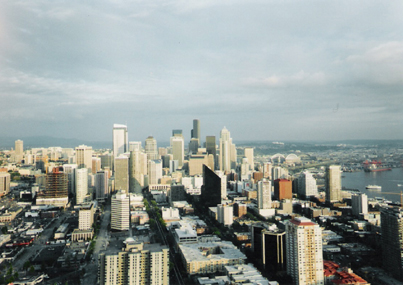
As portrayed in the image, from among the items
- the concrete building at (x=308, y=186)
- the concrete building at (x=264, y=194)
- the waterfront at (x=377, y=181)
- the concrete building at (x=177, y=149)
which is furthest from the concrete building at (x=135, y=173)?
the waterfront at (x=377, y=181)

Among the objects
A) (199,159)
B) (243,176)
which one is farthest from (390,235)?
(199,159)

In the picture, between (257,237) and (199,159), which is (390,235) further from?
(199,159)

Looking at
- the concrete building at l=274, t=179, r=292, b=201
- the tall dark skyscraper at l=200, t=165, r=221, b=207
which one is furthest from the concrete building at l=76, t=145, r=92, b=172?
the concrete building at l=274, t=179, r=292, b=201

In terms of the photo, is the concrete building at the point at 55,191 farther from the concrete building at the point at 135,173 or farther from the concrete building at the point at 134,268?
the concrete building at the point at 134,268

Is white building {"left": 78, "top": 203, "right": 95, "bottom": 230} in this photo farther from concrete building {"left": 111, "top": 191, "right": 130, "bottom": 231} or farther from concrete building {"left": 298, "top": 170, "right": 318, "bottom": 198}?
concrete building {"left": 298, "top": 170, "right": 318, "bottom": 198}

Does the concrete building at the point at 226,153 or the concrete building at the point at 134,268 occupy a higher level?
the concrete building at the point at 226,153

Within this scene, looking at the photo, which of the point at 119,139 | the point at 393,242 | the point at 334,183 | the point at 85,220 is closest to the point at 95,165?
the point at 119,139
